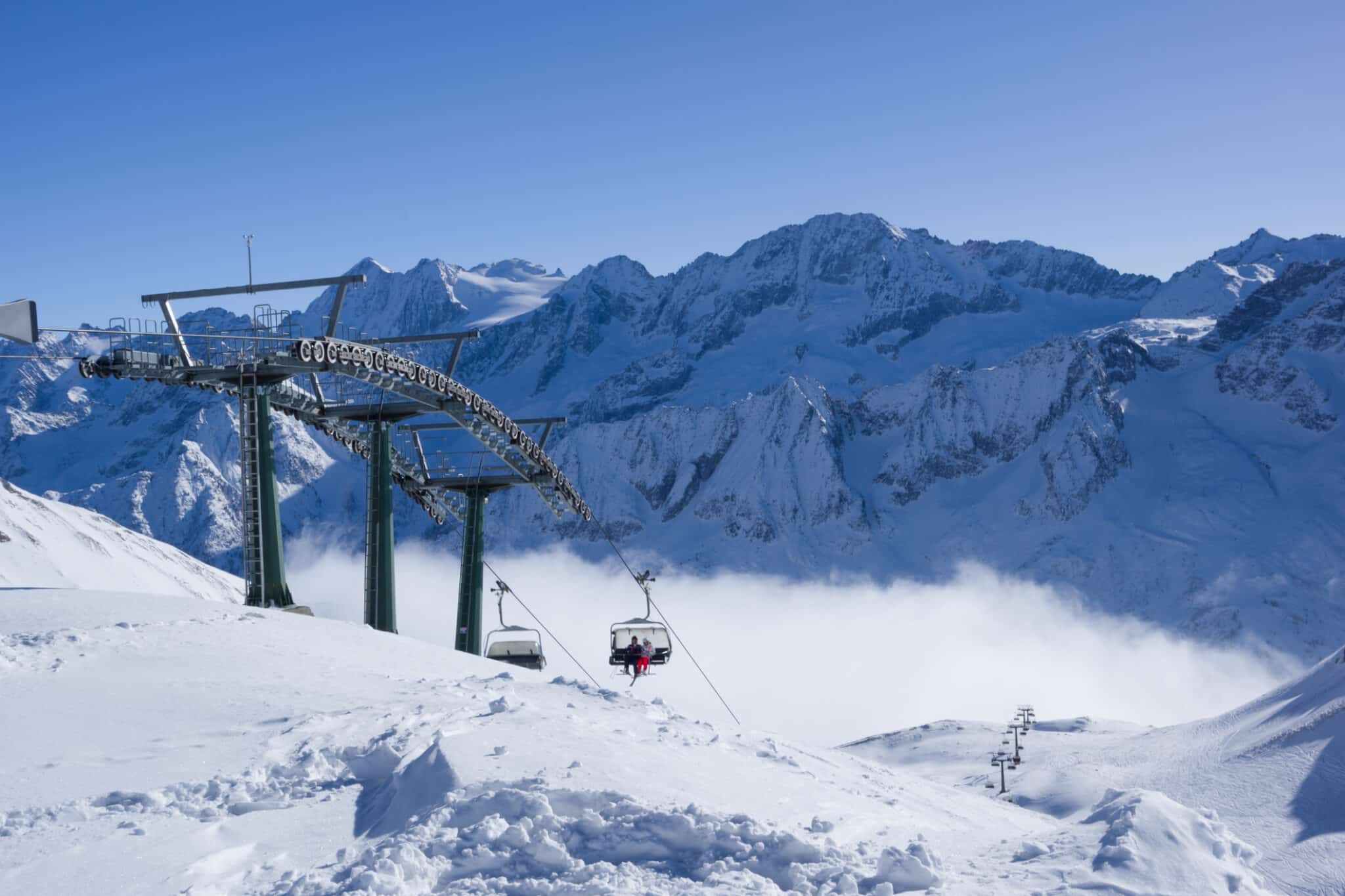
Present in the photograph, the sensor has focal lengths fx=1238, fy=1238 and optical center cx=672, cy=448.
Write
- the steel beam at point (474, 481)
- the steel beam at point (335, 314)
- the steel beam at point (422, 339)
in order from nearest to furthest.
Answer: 1. the steel beam at point (335, 314)
2. the steel beam at point (422, 339)
3. the steel beam at point (474, 481)

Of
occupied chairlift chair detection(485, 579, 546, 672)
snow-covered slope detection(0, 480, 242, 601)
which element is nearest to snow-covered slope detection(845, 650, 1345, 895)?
occupied chairlift chair detection(485, 579, 546, 672)

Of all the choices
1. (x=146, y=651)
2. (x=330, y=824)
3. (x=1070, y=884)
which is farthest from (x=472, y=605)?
(x=1070, y=884)

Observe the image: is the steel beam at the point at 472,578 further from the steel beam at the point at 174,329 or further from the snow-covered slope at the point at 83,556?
the snow-covered slope at the point at 83,556

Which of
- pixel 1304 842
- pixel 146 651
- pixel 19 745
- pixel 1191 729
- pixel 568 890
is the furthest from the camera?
pixel 1191 729

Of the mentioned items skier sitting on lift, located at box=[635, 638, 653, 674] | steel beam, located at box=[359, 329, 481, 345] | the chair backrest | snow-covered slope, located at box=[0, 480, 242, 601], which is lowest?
snow-covered slope, located at box=[0, 480, 242, 601]

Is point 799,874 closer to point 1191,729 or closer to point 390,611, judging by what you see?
point 390,611

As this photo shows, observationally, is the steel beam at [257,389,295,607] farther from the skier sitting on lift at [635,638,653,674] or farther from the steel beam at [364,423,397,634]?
the skier sitting on lift at [635,638,653,674]

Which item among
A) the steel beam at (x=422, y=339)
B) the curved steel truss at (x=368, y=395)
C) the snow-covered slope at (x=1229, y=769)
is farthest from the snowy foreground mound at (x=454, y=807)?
the steel beam at (x=422, y=339)
